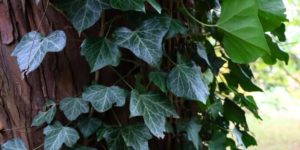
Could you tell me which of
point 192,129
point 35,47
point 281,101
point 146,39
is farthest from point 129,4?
point 281,101

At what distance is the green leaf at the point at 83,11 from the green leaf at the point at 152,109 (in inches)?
5.3

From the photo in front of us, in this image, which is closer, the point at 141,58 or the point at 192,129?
the point at 141,58

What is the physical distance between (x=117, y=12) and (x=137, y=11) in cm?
6

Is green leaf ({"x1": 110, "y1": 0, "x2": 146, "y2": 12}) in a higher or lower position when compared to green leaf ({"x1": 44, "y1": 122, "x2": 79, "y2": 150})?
higher

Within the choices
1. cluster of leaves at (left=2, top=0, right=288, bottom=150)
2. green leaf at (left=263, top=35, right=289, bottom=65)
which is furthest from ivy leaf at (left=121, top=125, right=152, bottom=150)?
green leaf at (left=263, top=35, right=289, bottom=65)

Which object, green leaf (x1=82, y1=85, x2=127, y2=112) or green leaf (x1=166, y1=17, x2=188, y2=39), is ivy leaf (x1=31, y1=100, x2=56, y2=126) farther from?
green leaf (x1=166, y1=17, x2=188, y2=39)

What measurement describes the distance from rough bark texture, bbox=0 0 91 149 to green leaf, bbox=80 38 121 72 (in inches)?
3.0

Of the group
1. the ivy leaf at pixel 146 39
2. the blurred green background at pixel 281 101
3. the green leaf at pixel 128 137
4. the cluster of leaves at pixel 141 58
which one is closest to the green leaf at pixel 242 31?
the cluster of leaves at pixel 141 58

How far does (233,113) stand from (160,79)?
0.29m

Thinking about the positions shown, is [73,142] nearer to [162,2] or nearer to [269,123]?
[162,2]

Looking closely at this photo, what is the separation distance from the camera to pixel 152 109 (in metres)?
0.63

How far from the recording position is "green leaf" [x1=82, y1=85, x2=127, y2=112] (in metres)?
0.62

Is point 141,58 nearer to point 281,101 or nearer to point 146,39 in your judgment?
point 146,39

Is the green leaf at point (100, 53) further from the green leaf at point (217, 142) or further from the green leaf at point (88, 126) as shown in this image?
the green leaf at point (217, 142)
